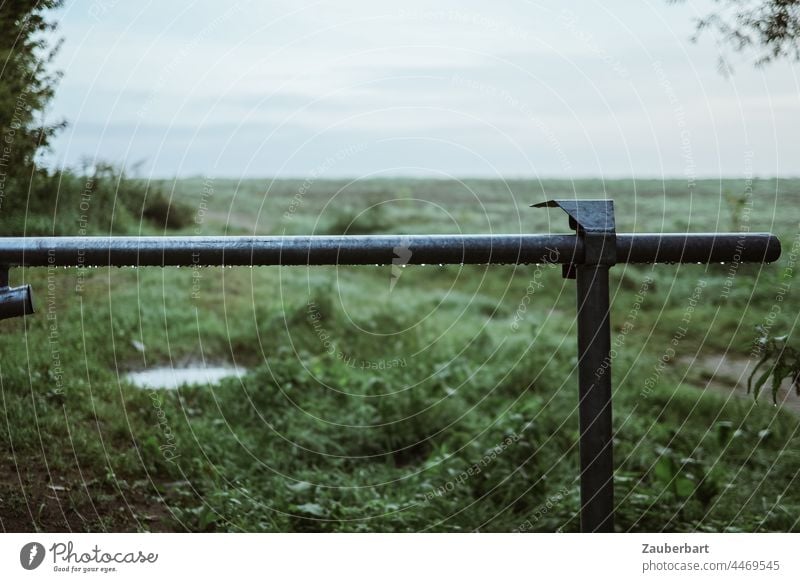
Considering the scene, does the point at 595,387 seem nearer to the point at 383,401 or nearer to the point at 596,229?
the point at 596,229

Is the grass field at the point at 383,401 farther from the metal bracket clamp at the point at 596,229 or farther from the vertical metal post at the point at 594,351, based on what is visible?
the metal bracket clamp at the point at 596,229

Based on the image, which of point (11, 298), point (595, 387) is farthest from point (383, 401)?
point (11, 298)

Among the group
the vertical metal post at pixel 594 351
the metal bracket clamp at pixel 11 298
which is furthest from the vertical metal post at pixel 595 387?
the metal bracket clamp at pixel 11 298

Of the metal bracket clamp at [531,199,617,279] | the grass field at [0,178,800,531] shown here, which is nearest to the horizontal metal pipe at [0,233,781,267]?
the metal bracket clamp at [531,199,617,279]

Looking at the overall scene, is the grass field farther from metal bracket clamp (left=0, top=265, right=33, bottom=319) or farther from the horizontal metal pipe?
the horizontal metal pipe

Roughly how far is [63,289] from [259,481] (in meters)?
1.68

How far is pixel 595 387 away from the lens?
161cm

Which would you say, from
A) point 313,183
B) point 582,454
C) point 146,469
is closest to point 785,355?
point 582,454

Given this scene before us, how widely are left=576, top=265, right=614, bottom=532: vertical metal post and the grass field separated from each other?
32.6 inches

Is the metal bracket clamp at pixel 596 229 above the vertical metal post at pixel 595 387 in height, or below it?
above

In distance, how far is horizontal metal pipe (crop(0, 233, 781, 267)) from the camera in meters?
1.54

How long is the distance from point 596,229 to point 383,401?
5.73ft

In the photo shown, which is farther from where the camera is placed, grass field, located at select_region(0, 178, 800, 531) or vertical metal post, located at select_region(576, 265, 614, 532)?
grass field, located at select_region(0, 178, 800, 531)

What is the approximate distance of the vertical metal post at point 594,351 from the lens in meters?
1.56
